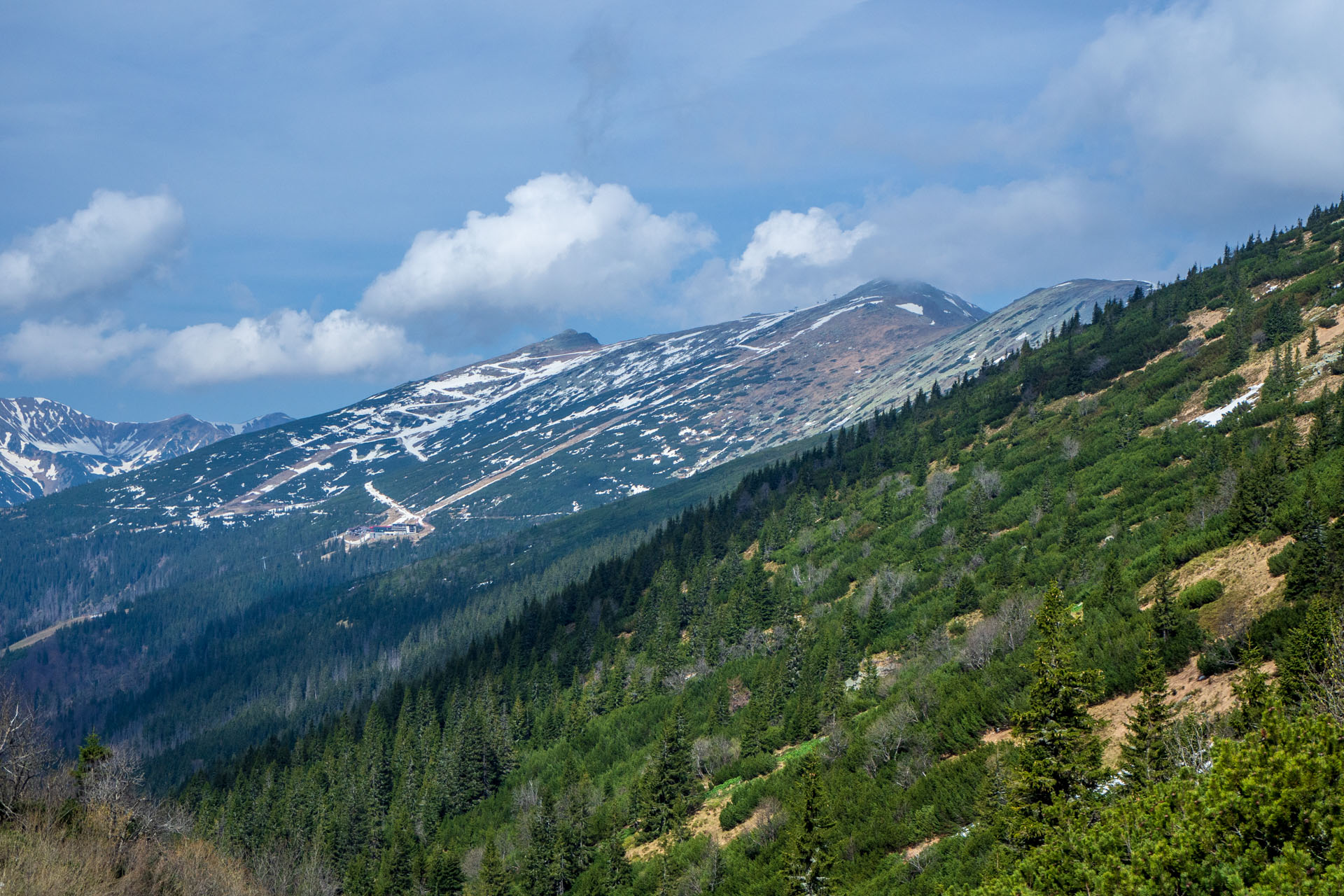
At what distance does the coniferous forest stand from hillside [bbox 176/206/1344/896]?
0.24m

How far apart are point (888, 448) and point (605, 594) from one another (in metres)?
60.4

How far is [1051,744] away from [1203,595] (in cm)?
2068

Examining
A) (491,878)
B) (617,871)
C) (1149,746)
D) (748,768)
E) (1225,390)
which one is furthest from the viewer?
(1225,390)

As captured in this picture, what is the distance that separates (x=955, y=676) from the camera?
176 feet

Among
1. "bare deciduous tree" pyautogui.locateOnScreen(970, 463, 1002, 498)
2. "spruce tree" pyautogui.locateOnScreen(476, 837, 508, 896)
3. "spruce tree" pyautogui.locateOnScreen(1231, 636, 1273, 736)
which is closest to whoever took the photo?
"spruce tree" pyautogui.locateOnScreen(1231, 636, 1273, 736)

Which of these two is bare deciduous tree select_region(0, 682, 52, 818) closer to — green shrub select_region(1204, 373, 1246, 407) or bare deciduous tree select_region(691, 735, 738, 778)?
bare deciduous tree select_region(691, 735, 738, 778)

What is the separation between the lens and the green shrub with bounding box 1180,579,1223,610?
4325cm

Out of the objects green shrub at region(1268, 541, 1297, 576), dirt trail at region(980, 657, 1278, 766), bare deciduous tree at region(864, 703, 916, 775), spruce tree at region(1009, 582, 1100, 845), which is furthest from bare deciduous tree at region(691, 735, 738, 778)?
green shrub at region(1268, 541, 1297, 576)

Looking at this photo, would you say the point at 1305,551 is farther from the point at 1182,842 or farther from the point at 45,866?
the point at 45,866

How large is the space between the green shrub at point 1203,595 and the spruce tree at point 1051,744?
1782 centimetres

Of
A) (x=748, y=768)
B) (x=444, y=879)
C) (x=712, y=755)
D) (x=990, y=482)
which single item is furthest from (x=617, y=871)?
(x=990, y=482)

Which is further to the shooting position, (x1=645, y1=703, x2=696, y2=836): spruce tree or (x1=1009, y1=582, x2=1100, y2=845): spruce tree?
(x1=645, y1=703, x2=696, y2=836): spruce tree

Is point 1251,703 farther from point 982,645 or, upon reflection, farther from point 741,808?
point 741,808

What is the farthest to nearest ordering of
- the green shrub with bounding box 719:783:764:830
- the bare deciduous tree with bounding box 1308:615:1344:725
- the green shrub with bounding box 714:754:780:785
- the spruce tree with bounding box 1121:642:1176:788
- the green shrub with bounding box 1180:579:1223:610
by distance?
1. the green shrub with bounding box 714:754:780:785
2. the green shrub with bounding box 719:783:764:830
3. the green shrub with bounding box 1180:579:1223:610
4. the spruce tree with bounding box 1121:642:1176:788
5. the bare deciduous tree with bounding box 1308:615:1344:725
